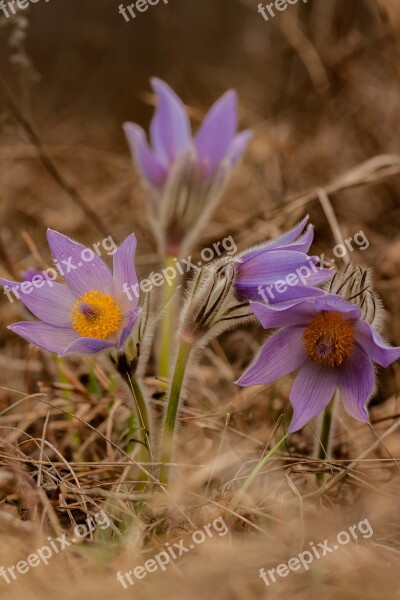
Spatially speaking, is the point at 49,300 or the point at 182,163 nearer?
the point at 49,300

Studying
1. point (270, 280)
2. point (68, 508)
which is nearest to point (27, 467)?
point (68, 508)

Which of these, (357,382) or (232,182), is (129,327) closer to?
(357,382)

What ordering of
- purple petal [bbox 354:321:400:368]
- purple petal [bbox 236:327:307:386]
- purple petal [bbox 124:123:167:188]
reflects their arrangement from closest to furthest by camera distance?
purple petal [bbox 354:321:400:368]
purple petal [bbox 236:327:307:386]
purple petal [bbox 124:123:167:188]

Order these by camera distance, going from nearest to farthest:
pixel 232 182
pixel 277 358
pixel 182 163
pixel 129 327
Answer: pixel 129 327, pixel 277 358, pixel 182 163, pixel 232 182

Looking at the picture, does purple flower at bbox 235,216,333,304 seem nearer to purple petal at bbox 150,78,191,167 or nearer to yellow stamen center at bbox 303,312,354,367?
yellow stamen center at bbox 303,312,354,367

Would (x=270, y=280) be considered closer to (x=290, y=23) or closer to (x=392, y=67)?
(x=392, y=67)

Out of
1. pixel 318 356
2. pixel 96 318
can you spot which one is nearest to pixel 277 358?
pixel 318 356

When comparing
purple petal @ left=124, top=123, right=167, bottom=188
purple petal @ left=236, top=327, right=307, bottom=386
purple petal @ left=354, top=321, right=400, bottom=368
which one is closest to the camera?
purple petal @ left=354, top=321, right=400, bottom=368

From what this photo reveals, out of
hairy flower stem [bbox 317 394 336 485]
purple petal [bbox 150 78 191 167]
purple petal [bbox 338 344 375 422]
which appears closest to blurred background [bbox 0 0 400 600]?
hairy flower stem [bbox 317 394 336 485]
